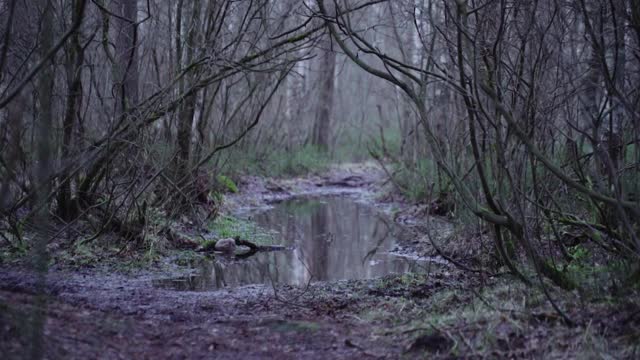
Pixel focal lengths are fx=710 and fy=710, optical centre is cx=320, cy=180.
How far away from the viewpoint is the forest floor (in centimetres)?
421

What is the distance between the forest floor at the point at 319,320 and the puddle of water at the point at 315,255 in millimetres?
452

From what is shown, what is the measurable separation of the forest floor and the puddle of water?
17.8 inches

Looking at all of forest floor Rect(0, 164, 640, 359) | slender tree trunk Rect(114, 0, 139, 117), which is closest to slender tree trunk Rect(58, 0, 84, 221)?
slender tree trunk Rect(114, 0, 139, 117)

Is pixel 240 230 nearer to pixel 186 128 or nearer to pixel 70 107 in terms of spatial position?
pixel 186 128

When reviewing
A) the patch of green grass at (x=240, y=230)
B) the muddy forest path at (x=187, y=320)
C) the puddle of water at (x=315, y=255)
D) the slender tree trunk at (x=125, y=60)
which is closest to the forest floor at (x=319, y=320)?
the muddy forest path at (x=187, y=320)

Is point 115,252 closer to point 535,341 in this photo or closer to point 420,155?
point 535,341

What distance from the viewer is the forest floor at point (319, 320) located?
4207 mm

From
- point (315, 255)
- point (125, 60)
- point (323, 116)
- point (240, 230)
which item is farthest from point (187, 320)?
point (323, 116)

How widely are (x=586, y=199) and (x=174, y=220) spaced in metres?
5.36

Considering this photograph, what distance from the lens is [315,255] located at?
31.5 ft

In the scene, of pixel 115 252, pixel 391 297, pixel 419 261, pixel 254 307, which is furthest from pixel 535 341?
pixel 115 252

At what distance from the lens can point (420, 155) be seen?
12938 millimetres

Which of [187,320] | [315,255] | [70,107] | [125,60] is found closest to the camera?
[187,320]

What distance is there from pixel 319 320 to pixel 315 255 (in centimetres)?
418
